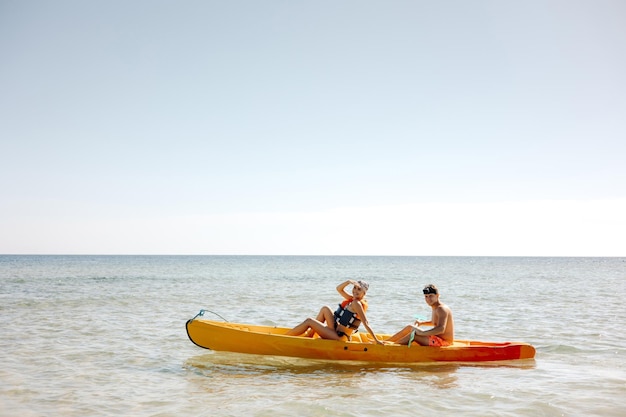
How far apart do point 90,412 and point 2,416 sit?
1.00 meters

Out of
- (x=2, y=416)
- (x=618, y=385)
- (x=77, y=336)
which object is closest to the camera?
(x=2, y=416)

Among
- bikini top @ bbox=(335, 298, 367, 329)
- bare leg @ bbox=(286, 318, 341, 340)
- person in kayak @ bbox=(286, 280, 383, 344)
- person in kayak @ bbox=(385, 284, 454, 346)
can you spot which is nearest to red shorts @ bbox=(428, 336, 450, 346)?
person in kayak @ bbox=(385, 284, 454, 346)

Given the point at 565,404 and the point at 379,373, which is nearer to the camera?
the point at 565,404

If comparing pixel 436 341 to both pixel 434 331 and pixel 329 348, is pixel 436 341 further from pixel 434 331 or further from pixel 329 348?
pixel 329 348

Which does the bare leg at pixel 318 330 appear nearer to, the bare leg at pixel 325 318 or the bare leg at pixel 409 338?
the bare leg at pixel 325 318

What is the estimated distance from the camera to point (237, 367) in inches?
359

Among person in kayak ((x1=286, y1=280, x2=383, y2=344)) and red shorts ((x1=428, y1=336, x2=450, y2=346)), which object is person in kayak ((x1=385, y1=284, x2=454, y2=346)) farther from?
person in kayak ((x1=286, y1=280, x2=383, y2=344))

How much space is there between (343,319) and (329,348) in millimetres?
594

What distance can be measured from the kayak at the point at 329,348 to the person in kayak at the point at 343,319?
0.26m

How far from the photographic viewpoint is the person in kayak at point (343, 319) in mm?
9094

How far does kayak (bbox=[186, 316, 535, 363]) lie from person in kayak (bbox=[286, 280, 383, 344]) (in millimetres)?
259

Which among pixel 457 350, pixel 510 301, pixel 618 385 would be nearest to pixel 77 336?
pixel 457 350

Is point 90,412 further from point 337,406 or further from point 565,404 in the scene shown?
point 565,404

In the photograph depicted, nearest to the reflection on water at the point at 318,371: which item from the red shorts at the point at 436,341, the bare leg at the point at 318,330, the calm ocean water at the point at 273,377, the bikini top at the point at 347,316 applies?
the calm ocean water at the point at 273,377
